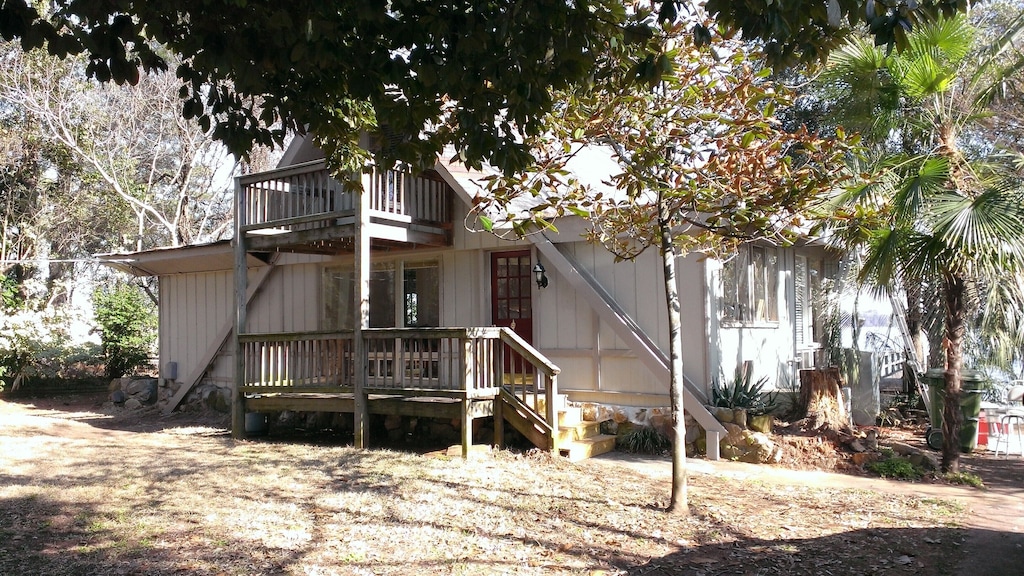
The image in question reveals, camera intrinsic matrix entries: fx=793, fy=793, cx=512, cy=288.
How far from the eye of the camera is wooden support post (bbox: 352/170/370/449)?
10.9 metres

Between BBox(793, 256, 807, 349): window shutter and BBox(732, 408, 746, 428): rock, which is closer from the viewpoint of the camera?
BBox(732, 408, 746, 428): rock

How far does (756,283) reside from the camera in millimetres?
12047

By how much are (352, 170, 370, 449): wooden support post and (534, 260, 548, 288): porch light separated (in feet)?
8.15

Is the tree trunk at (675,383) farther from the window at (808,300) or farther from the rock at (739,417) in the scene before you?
the window at (808,300)

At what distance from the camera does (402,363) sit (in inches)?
421

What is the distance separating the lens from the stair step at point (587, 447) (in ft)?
32.6

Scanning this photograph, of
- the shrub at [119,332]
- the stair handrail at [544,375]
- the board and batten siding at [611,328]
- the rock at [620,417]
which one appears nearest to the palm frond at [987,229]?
the board and batten siding at [611,328]

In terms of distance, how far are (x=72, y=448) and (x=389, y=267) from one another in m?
5.40

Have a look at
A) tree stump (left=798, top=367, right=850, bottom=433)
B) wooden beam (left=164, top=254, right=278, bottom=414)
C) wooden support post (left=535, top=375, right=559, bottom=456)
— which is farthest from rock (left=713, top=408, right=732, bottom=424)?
wooden beam (left=164, top=254, right=278, bottom=414)

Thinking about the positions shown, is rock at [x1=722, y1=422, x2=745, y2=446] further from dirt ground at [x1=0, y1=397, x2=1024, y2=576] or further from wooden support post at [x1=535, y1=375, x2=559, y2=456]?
wooden support post at [x1=535, y1=375, x2=559, y2=456]

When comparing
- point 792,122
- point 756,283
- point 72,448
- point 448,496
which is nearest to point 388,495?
point 448,496

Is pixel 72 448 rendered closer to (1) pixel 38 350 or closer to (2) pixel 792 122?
(1) pixel 38 350

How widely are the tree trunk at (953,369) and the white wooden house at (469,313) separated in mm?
2514

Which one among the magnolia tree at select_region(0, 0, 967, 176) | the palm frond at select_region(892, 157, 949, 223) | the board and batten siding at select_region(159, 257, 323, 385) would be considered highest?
the magnolia tree at select_region(0, 0, 967, 176)
